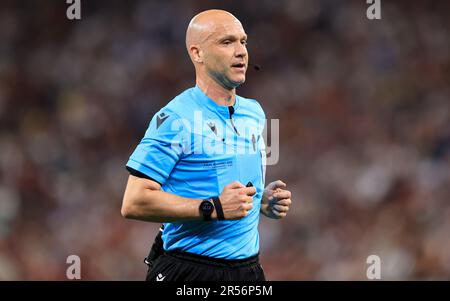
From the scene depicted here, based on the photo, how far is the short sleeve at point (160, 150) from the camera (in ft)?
11.7

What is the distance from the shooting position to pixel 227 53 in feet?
12.3

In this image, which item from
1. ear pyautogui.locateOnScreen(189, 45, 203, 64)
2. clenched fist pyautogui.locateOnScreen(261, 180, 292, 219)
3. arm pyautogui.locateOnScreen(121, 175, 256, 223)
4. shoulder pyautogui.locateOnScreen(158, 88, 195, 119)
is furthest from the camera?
clenched fist pyautogui.locateOnScreen(261, 180, 292, 219)

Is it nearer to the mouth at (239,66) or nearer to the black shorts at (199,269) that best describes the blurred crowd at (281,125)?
the black shorts at (199,269)

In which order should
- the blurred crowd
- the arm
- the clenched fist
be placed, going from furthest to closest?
the blurred crowd → the clenched fist → the arm

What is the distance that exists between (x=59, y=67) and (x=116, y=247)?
6.41ft

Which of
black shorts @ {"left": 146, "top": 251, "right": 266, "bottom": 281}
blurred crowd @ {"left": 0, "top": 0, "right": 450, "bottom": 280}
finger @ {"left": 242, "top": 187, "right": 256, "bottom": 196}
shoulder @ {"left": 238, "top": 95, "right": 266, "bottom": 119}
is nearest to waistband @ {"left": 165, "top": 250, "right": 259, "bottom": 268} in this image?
black shorts @ {"left": 146, "top": 251, "right": 266, "bottom": 281}

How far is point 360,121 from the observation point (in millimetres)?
7555

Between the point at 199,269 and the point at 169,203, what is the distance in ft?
1.46

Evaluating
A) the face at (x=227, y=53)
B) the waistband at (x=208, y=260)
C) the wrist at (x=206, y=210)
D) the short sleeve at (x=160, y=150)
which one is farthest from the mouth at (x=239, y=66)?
the waistband at (x=208, y=260)

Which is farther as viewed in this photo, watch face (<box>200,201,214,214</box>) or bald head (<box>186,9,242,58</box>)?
bald head (<box>186,9,242,58</box>)

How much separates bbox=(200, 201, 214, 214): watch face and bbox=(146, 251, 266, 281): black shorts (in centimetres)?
35

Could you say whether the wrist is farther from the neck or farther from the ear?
the ear

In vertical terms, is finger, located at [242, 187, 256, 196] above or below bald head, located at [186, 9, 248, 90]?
below

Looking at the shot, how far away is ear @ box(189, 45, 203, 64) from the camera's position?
3.83 metres
